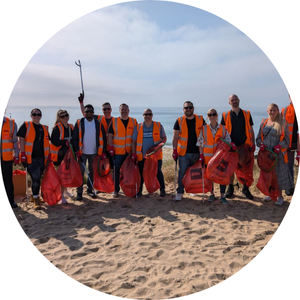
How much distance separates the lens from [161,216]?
5266 millimetres

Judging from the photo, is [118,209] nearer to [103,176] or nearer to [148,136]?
[103,176]

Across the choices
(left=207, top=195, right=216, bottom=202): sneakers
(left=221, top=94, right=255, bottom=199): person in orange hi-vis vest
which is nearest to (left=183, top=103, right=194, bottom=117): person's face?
(left=221, top=94, right=255, bottom=199): person in orange hi-vis vest

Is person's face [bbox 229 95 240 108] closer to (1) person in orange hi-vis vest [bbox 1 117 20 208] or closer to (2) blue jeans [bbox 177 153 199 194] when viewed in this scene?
(2) blue jeans [bbox 177 153 199 194]

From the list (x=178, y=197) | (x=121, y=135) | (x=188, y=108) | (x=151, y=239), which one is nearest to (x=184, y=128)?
(x=188, y=108)

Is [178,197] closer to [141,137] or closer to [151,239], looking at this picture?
[141,137]

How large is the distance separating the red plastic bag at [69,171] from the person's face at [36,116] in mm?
841

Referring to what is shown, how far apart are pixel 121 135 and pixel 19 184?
8.66ft

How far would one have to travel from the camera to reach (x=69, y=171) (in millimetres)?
5754

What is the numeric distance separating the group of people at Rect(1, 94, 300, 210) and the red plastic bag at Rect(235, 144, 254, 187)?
0.32 feet

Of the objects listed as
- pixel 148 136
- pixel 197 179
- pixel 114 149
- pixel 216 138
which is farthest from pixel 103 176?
pixel 216 138

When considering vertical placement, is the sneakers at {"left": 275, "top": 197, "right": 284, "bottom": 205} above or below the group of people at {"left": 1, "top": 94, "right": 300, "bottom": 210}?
below

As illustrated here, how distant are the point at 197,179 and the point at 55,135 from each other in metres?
2.96

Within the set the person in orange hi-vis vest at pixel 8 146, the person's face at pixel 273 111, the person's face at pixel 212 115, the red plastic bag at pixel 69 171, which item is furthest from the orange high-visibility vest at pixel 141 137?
the person in orange hi-vis vest at pixel 8 146

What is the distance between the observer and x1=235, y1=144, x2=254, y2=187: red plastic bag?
5711mm
